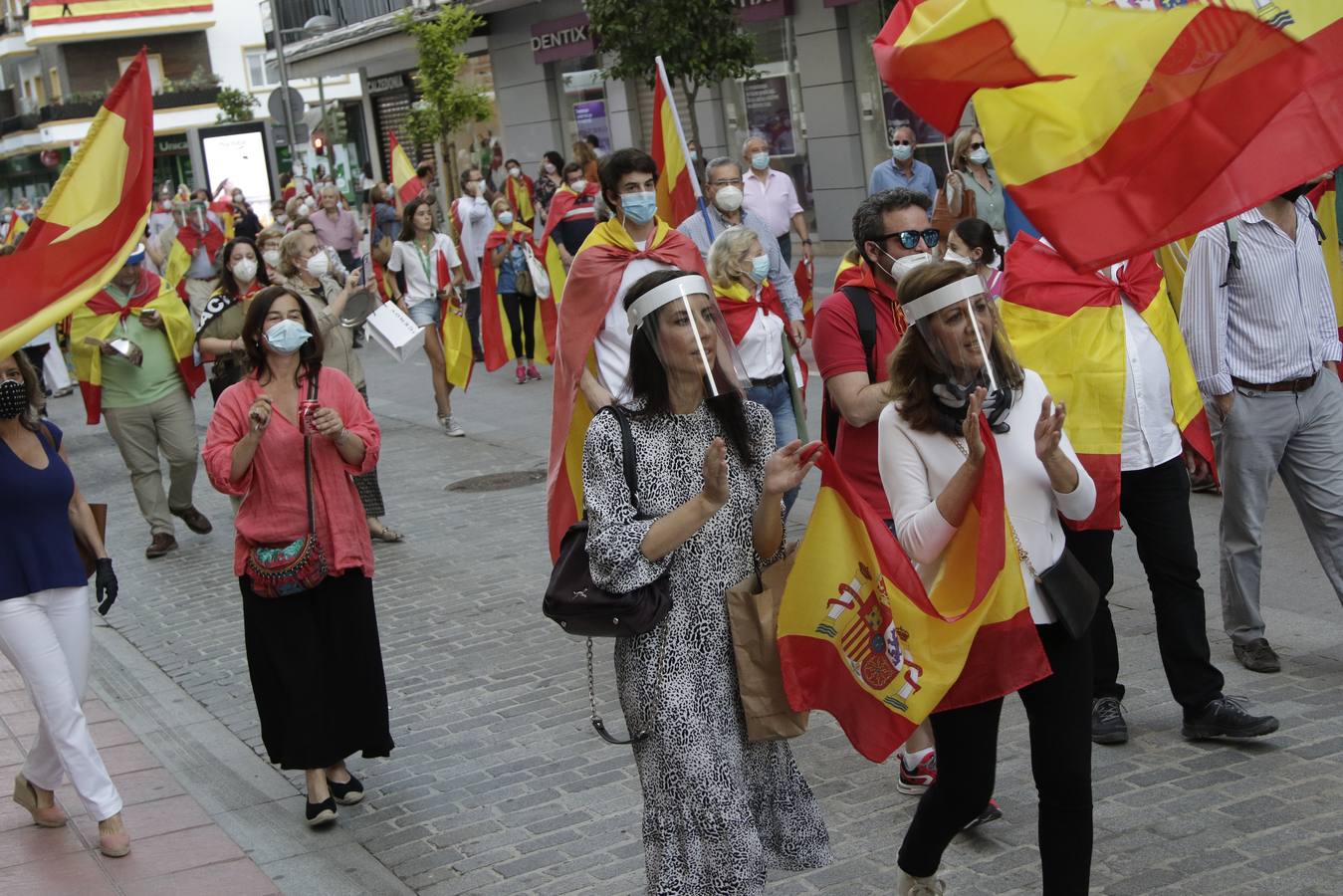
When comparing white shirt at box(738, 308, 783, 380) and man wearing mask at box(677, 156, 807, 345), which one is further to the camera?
man wearing mask at box(677, 156, 807, 345)

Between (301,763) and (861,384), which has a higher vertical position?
→ (861,384)

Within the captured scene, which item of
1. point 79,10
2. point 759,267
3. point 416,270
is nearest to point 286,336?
point 759,267

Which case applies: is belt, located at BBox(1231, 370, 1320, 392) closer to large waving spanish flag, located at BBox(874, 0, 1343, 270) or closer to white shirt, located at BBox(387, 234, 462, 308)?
large waving spanish flag, located at BBox(874, 0, 1343, 270)

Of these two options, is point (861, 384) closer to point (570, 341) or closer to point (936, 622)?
point (936, 622)

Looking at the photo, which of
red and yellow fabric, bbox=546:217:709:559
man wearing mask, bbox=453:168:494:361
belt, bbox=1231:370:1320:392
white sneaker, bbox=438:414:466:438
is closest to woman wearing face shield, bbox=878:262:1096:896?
belt, bbox=1231:370:1320:392

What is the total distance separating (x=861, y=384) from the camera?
571 cm

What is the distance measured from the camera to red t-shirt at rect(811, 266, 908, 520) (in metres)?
5.78

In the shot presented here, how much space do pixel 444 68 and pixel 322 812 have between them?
1024 inches

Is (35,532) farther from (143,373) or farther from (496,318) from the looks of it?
(496,318)

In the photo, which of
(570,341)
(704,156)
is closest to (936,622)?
(570,341)

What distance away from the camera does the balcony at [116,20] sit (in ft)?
256

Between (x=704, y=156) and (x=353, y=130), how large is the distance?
30357 mm

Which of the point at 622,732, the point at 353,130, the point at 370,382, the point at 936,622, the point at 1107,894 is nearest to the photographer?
the point at 936,622

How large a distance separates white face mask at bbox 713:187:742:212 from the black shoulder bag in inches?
304
